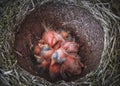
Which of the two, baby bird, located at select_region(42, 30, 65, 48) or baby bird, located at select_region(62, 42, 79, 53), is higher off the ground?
baby bird, located at select_region(42, 30, 65, 48)

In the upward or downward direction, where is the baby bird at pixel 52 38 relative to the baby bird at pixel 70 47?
upward

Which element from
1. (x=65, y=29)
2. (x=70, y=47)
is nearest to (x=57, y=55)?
(x=70, y=47)

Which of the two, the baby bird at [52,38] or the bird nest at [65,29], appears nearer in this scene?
the bird nest at [65,29]

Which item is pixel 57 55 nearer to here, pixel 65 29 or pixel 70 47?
pixel 70 47

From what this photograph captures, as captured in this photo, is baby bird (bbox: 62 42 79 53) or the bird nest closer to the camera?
the bird nest

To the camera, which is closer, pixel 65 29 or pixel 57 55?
pixel 57 55

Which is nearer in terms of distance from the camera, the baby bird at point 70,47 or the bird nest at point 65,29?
the bird nest at point 65,29

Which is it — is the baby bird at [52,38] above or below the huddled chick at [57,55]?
above

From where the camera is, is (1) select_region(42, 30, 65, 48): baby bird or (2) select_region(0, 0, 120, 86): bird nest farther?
(1) select_region(42, 30, 65, 48): baby bird
